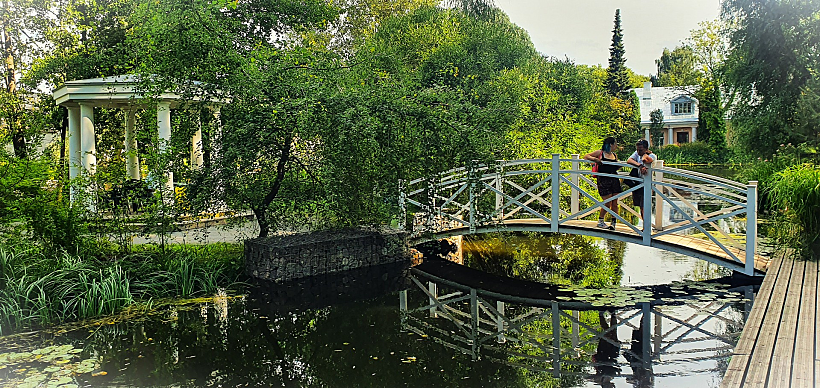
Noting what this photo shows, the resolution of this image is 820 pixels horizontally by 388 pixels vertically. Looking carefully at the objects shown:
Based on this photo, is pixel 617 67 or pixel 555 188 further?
pixel 617 67

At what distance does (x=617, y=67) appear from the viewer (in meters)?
40.9

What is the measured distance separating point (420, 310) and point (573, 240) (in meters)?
5.34

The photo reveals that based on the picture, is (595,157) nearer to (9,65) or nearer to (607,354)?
(607,354)

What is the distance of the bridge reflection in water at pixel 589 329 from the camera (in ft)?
17.0

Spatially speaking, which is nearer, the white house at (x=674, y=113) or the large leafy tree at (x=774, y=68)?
the large leafy tree at (x=774, y=68)

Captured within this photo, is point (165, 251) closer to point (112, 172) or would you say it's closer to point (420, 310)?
point (112, 172)

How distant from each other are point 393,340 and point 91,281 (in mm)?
Result: 3791

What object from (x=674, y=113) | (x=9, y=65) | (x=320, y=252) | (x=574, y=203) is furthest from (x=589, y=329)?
(x=674, y=113)

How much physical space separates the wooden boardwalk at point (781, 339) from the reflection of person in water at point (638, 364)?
0.67 meters

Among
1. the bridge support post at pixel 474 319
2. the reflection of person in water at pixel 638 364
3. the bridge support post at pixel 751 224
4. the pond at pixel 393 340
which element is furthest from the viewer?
the bridge support post at pixel 751 224

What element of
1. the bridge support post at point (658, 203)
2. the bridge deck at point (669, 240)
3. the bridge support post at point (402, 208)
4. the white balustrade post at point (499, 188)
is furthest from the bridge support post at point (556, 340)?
the bridge support post at point (402, 208)

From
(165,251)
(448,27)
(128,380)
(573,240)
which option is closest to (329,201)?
(165,251)

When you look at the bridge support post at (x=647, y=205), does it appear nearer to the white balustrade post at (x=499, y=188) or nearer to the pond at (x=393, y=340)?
the pond at (x=393, y=340)

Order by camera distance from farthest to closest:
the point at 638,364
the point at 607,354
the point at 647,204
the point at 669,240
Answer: the point at 669,240
the point at 647,204
the point at 607,354
the point at 638,364
